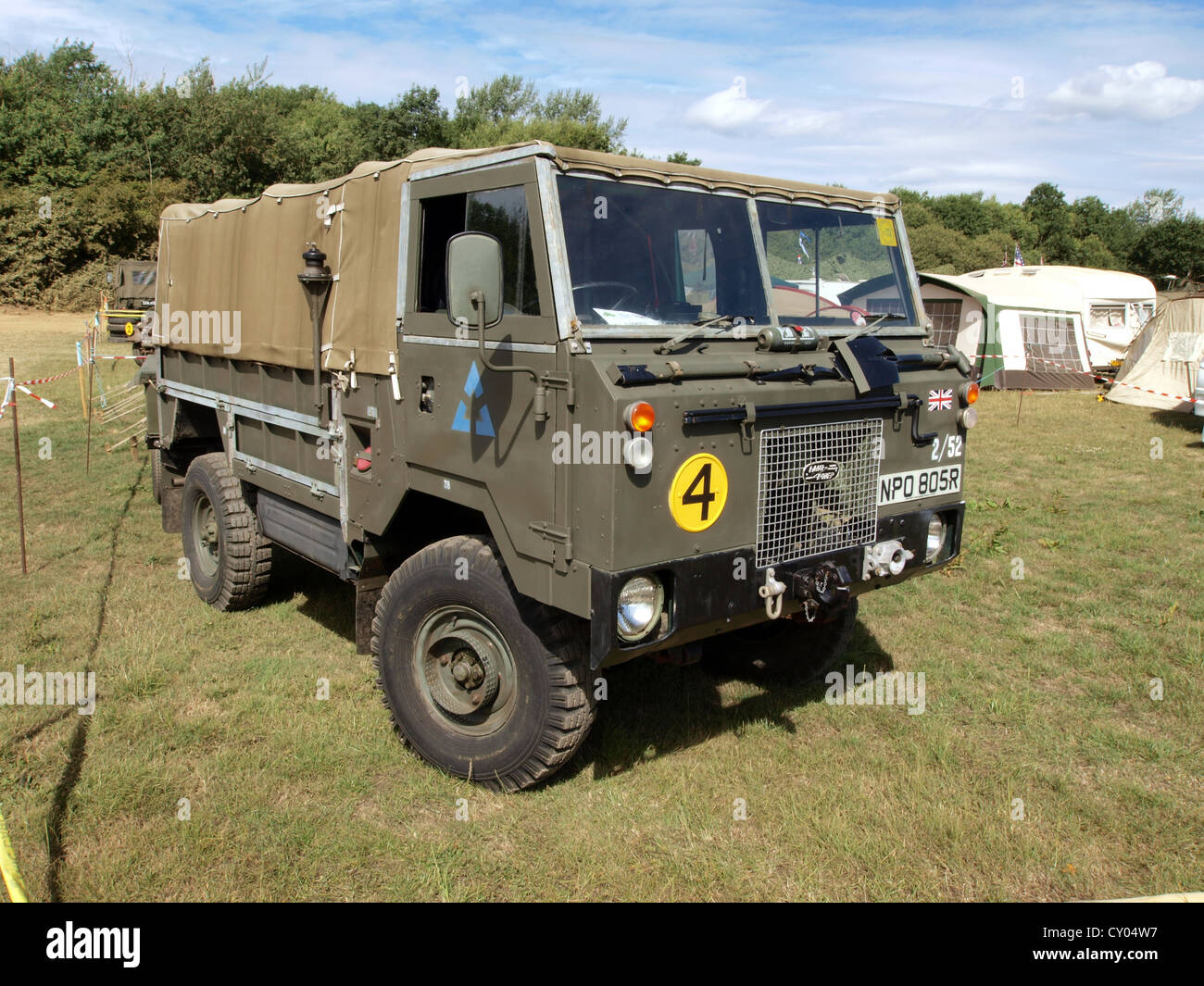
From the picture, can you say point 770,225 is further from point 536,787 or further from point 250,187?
point 250,187

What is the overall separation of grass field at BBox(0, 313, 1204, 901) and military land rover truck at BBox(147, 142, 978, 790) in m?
0.44

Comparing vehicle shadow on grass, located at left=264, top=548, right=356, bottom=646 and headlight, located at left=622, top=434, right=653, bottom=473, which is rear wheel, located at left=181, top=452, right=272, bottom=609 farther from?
headlight, located at left=622, top=434, right=653, bottom=473

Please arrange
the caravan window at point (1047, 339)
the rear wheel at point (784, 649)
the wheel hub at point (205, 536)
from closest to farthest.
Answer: the rear wheel at point (784, 649)
the wheel hub at point (205, 536)
the caravan window at point (1047, 339)

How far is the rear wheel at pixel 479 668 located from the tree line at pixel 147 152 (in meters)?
29.8

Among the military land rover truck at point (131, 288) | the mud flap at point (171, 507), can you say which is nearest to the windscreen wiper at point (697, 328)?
the mud flap at point (171, 507)

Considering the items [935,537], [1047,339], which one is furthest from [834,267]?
[1047,339]

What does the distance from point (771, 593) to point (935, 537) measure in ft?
4.38

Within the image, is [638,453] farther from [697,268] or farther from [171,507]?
[171,507]

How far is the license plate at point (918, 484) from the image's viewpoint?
433 cm

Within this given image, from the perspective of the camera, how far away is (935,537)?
4688mm

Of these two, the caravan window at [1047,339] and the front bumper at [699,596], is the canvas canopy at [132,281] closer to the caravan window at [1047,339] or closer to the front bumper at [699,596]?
the caravan window at [1047,339]

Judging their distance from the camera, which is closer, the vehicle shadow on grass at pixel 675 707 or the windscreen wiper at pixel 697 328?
the windscreen wiper at pixel 697 328

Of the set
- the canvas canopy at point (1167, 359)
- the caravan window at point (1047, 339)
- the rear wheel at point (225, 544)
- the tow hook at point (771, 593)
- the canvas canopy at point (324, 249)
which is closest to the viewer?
the tow hook at point (771, 593)

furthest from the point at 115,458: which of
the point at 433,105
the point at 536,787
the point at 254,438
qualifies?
the point at 433,105
